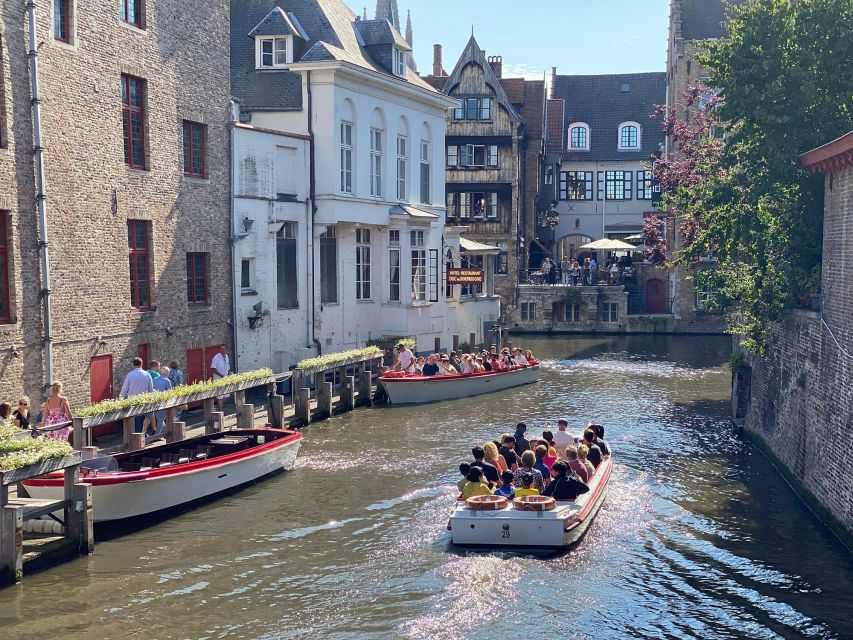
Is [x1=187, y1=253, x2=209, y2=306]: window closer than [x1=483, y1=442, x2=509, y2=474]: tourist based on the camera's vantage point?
No

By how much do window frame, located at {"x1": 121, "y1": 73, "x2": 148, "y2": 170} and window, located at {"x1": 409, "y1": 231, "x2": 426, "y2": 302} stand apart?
13.7 metres

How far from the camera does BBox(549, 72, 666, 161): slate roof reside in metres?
66.7

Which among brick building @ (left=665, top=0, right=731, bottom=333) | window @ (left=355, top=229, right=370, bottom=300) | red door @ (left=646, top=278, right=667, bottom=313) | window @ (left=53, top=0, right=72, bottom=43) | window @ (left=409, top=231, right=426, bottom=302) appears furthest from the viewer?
red door @ (left=646, top=278, right=667, bottom=313)

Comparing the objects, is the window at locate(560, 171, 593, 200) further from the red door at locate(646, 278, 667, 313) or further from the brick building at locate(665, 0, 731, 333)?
the red door at locate(646, 278, 667, 313)

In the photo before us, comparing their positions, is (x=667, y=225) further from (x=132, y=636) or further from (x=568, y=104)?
(x=132, y=636)

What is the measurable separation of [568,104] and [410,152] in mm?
34003

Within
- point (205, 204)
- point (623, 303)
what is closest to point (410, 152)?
point (205, 204)

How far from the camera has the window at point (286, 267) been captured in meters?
30.9

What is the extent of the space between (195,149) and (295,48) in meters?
7.31

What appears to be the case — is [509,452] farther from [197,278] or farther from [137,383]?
[197,278]

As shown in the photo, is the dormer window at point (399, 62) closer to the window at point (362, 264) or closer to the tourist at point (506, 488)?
the window at point (362, 264)

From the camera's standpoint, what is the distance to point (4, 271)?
20359 mm

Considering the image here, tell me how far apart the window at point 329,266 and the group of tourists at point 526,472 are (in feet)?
48.1

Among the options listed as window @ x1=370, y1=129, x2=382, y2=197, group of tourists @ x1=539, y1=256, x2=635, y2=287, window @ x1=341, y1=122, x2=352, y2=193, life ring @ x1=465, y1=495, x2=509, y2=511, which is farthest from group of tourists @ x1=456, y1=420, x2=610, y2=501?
group of tourists @ x1=539, y1=256, x2=635, y2=287
